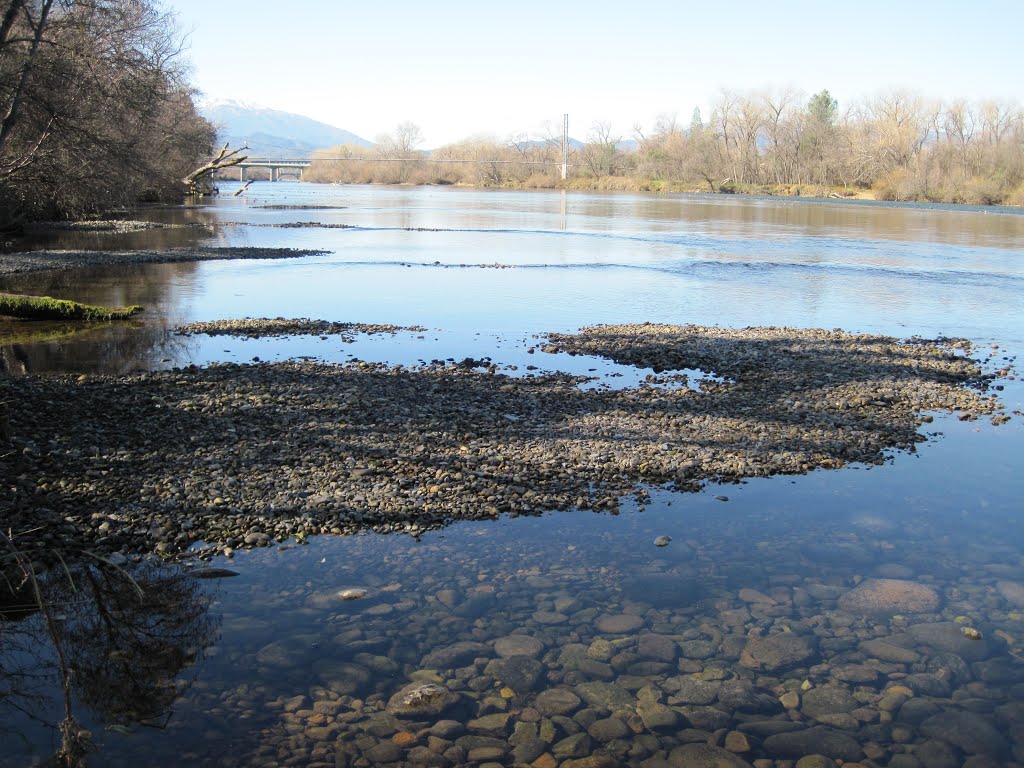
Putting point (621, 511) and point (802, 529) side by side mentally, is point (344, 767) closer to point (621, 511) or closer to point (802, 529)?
point (621, 511)

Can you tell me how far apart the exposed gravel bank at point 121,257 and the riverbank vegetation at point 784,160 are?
84.4 metres

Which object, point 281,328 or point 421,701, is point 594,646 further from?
point 281,328

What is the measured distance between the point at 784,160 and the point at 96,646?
131 m

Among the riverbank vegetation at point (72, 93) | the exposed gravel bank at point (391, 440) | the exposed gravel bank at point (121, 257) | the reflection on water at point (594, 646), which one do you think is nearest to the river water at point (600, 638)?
the reflection on water at point (594, 646)

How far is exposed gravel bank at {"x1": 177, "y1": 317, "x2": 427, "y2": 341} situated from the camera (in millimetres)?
16812

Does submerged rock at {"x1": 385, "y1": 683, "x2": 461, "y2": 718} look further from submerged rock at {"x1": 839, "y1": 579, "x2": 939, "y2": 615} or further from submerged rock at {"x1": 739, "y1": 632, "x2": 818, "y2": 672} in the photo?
submerged rock at {"x1": 839, "y1": 579, "x2": 939, "y2": 615}

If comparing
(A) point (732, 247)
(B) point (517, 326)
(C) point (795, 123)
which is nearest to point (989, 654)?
(B) point (517, 326)

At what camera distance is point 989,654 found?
19.8 feet

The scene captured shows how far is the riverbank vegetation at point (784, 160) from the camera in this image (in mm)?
99812

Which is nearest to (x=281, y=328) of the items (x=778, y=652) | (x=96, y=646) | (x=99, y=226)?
(x=96, y=646)

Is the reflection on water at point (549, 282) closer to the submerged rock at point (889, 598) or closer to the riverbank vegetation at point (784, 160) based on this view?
the submerged rock at point (889, 598)

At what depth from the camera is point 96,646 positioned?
18.9ft

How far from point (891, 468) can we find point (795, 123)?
130 metres

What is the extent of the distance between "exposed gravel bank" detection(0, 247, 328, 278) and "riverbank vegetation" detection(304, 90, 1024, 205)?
277 ft
